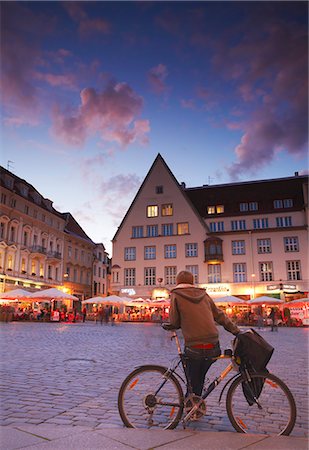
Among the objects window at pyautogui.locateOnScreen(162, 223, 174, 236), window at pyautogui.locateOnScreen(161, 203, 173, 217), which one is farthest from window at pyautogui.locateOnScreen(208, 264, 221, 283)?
window at pyautogui.locateOnScreen(161, 203, 173, 217)

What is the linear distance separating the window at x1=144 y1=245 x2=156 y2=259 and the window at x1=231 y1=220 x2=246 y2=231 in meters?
10.9

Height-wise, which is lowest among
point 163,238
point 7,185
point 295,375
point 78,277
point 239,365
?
point 295,375

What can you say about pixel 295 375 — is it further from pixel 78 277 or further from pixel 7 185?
pixel 78 277

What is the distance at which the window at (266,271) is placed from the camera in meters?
50.0

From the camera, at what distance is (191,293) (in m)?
4.83

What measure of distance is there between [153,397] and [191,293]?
1274 mm

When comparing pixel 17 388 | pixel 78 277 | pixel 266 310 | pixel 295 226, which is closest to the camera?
pixel 17 388

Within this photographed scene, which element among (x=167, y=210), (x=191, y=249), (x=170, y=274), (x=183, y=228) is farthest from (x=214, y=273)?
(x=167, y=210)

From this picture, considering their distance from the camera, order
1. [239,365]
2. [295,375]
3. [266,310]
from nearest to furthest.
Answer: [239,365] < [295,375] < [266,310]

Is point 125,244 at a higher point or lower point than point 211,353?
higher

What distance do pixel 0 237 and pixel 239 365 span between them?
Answer: 46.7 metres

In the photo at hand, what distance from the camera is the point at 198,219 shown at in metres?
54.0

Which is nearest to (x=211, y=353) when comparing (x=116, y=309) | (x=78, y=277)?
(x=116, y=309)

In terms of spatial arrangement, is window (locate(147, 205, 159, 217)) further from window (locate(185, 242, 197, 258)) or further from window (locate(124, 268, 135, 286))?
window (locate(124, 268, 135, 286))
